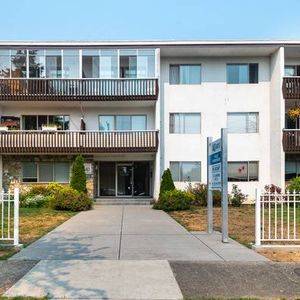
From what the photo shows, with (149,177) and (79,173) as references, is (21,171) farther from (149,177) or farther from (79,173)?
(149,177)

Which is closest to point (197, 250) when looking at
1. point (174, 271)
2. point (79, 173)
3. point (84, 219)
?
point (174, 271)

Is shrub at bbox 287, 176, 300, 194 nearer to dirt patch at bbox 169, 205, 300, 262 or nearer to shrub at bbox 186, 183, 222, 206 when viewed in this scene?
shrub at bbox 186, 183, 222, 206

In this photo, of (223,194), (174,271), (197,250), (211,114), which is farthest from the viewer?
(211,114)

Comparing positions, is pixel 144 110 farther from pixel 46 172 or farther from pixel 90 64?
pixel 46 172

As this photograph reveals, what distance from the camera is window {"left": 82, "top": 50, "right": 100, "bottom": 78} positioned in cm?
2668

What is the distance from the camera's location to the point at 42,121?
93.9 feet

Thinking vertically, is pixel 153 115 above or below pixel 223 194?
above

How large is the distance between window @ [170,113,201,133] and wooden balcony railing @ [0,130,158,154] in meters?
2.19

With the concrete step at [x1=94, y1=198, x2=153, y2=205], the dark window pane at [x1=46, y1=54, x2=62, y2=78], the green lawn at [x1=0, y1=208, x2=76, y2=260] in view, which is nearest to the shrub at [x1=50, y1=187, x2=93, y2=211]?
the green lawn at [x1=0, y1=208, x2=76, y2=260]

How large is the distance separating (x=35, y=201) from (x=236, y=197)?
1118 cm

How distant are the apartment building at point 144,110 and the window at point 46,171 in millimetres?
61

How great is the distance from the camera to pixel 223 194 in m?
11.8

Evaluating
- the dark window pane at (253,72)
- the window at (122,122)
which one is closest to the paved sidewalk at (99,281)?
the window at (122,122)

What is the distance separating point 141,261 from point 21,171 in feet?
68.6
